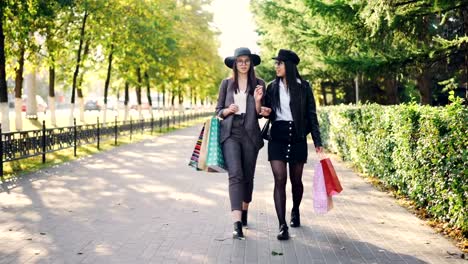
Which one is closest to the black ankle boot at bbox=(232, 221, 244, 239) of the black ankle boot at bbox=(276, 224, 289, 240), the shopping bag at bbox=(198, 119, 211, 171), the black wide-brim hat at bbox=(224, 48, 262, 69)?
the black ankle boot at bbox=(276, 224, 289, 240)

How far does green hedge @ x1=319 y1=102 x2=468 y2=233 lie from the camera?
6363 mm

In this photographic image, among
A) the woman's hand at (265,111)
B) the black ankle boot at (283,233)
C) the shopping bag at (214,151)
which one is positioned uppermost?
the woman's hand at (265,111)

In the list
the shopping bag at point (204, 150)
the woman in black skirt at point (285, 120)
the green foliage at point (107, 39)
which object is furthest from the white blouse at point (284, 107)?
the green foliage at point (107, 39)

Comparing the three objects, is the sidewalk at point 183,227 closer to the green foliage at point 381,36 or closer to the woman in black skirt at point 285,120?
the woman in black skirt at point 285,120

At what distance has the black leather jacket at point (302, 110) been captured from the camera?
21.4ft

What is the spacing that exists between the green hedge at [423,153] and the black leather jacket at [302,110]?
57.8 inches

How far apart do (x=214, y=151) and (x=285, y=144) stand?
0.78 metres

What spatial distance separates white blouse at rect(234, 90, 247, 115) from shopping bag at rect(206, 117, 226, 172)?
280 mm

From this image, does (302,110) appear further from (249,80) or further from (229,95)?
(229,95)

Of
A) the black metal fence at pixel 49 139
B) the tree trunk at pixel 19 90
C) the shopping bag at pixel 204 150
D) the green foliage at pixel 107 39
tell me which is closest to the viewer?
the shopping bag at pixel 204 150

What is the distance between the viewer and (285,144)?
6547 mm

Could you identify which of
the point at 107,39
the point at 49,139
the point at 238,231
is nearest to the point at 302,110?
the point at 238,231

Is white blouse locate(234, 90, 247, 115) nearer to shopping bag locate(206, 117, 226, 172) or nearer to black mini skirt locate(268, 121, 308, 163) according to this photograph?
shopping bag locate(206, 117, 226, 172)

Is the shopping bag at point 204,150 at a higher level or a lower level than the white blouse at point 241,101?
lower
